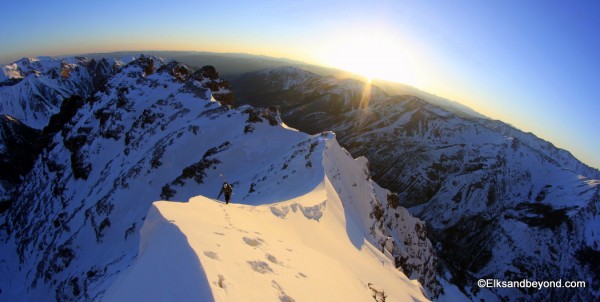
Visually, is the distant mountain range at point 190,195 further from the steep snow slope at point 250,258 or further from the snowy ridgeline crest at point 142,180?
the steep snow slope at point 250,258

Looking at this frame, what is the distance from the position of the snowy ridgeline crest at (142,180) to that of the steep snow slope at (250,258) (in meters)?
11.8

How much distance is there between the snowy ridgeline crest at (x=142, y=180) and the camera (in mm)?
55500

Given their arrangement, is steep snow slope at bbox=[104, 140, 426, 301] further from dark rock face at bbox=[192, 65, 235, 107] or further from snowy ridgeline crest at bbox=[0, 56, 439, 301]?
dark rock face at bbox=[192, 65, 235, 107]

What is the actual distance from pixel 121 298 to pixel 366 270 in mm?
19357

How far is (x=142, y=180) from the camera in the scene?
81.4m

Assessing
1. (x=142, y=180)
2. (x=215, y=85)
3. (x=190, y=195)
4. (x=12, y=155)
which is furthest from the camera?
(x=12, y=155)

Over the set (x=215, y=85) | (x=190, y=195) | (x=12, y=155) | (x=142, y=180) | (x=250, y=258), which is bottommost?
(x=12, y=155)

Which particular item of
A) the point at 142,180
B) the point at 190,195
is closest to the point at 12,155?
the point at 142,180

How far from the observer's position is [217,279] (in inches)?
439

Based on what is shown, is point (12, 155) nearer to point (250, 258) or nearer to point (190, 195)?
point (190, 195)

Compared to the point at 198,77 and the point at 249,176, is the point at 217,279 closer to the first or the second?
the point at 249,176

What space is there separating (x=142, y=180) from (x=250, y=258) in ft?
247

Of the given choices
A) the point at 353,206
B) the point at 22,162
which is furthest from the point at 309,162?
the point at 22,162

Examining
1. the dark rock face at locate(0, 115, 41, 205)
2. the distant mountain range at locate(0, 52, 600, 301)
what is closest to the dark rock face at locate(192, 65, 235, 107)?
the distant mountain range at locate(0, 52, 600, 301)
